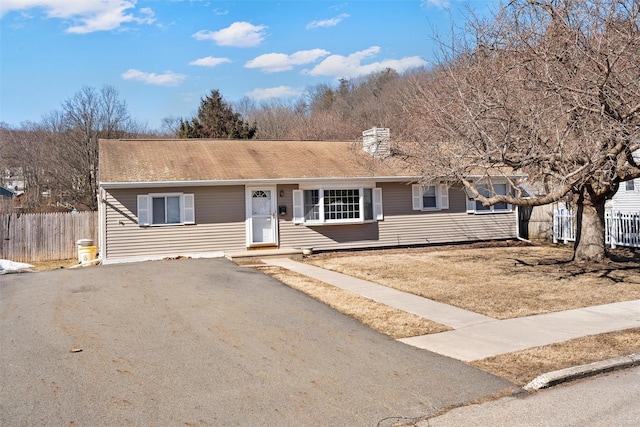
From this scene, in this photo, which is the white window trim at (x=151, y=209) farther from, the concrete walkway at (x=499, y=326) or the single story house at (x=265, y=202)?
the concrete walkway at (x=499, y=326)

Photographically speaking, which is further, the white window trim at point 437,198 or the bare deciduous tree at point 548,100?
the white window trim at point 437,198

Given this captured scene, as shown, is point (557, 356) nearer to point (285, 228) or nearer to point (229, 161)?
point (285, 228)

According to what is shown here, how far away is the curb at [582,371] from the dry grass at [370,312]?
2259mm

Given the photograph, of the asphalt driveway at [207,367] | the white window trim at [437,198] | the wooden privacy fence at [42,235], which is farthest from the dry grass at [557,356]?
the wooden privacy fence at [42,235]

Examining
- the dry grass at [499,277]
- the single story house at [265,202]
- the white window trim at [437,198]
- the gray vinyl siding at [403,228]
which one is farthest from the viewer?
the white window trim at [437,198]

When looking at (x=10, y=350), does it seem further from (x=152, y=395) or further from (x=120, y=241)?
(x=120, y=241)

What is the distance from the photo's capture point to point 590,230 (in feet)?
47.4

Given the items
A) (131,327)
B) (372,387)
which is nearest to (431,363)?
(372,387)

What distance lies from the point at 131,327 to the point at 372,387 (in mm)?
3806

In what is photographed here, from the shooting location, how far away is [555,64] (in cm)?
1087

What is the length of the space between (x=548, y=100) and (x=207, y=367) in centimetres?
860

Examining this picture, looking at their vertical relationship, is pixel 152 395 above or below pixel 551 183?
below

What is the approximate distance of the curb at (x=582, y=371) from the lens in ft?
19.0

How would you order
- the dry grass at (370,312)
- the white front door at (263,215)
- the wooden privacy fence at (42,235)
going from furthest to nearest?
the wooden privacy fence at (42,235) < the white front door at (263,215) < the dry grass at (370,312)
